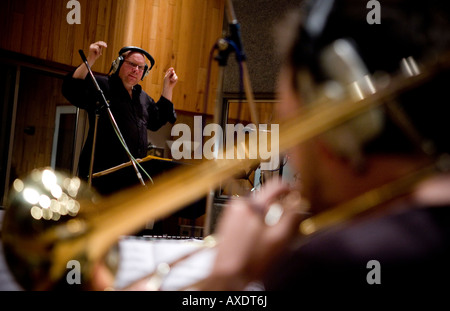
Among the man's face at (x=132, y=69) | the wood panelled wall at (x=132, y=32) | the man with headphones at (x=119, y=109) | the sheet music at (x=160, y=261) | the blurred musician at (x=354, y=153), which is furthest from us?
the wood panelled wall at (x=132, y=32)

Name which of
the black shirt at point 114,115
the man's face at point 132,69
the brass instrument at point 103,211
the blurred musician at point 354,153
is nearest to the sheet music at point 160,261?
the brass instrument at point 103,211

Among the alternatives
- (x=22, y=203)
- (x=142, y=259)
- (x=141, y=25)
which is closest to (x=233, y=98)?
(x=141, y=25)

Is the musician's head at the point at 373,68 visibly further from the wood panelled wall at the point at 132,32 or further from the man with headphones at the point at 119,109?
the wood panelled wall at the point at 132,32

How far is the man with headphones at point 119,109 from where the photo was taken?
214 cm

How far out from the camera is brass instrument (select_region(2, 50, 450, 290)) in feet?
1.62

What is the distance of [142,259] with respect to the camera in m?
1.12

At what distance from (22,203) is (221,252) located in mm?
403

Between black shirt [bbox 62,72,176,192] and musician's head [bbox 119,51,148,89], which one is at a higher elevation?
musician's head [bbox 119,51,148,89]

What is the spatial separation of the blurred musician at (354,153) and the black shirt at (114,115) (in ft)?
5.76

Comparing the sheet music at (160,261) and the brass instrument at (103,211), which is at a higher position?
the brass instrument at (103,211)

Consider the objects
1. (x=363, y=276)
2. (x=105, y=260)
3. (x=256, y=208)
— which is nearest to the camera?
(x=363, y=276)

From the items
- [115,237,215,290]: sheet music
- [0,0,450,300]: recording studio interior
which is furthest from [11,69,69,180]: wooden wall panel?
[0,0,450,300]: recording studio interior

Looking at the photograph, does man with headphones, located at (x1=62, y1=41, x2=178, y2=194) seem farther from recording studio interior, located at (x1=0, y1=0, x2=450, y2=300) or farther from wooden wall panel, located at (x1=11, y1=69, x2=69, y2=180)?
wooden wall panel, located at (x1=11, y1=69, x2=69, y2=180)
